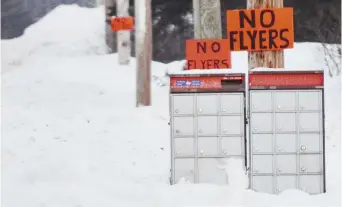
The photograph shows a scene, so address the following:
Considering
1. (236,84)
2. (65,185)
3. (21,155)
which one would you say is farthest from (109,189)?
(21,155)

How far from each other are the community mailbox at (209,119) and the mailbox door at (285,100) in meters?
0.39

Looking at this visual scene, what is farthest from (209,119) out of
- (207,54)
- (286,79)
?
(207,54)

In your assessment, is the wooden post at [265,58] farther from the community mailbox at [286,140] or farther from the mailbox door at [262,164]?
the mailbox door at [262,164]

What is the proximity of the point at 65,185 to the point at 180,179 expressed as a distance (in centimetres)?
143

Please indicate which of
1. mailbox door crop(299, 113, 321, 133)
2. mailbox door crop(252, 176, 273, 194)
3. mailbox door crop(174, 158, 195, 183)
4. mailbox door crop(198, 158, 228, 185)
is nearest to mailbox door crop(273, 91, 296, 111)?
mailbox door crop(299, 113, 321, 133)

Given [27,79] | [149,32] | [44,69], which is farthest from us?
[44,69]

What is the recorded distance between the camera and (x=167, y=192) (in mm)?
8984

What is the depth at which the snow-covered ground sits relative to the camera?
344 inches

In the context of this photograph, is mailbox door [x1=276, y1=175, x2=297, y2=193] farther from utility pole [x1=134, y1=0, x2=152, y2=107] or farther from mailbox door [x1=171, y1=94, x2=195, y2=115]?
utility pole [x1=134, y1=0, x2=152, y2=107]

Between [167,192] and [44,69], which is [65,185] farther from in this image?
[44,69]

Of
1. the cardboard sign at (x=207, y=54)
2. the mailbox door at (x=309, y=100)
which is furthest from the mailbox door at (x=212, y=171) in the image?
the cardboard sign at (x=207, y=54)

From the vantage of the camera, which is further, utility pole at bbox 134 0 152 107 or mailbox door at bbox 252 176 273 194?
utility pole at bbox 134 0 152 107

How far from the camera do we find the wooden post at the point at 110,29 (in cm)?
3192

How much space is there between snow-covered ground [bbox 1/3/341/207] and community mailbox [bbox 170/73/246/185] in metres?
0.36
